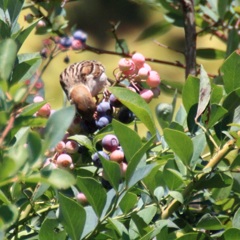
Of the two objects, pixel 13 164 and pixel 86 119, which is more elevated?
pixel 13 164

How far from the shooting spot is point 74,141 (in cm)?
129

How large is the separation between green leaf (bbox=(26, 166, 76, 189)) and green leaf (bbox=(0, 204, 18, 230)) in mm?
38

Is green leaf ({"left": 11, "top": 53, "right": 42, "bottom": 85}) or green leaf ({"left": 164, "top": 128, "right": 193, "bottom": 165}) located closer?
green leaf ({"left": 164, "top": 128, "right": 193, "bottom": 165})

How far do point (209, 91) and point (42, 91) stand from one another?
0.50m

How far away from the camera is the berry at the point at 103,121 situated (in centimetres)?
135

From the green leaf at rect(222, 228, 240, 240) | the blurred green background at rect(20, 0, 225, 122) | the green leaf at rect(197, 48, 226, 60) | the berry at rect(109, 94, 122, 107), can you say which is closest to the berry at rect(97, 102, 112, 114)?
the berry at rect(109, 94, 122, 107)

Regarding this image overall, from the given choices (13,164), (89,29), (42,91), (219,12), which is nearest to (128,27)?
(89,29)

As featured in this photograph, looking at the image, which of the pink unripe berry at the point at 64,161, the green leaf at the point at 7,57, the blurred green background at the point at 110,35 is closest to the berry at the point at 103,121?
the pink unripe berry at the point at 64,161

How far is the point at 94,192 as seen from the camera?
108 centimetres

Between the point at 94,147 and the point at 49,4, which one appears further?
the point at 49,4

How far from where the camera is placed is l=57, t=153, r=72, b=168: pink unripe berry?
125 cm

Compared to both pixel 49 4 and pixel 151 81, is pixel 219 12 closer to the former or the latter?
pixel 49 4

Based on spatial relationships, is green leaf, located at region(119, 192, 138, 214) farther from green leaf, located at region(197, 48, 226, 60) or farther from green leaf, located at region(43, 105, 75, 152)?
green leaf, located at region(197, 48, 226, 60)

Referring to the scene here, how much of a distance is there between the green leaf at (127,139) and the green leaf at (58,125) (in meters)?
0.26
